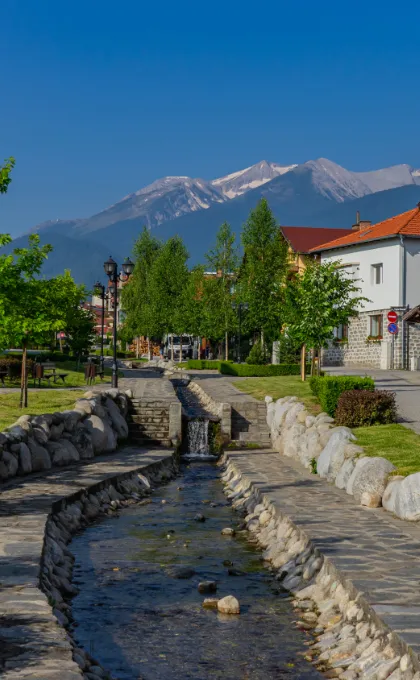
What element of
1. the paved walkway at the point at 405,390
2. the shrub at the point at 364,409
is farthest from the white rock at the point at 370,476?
the shrub at the point at 364,409

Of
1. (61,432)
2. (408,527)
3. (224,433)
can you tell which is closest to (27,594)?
(408,527)

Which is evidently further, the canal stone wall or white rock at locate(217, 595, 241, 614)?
white rock at locate(217, 595, 241, 614)

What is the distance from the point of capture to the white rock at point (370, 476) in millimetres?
12930

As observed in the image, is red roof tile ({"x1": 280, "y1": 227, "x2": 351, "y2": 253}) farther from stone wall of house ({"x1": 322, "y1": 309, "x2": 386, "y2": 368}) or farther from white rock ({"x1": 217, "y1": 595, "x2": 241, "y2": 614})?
white rock ({"x1": 217, "y1": 595, "x2": 241, "y2": 614})

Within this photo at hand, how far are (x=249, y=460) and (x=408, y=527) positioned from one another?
10002mm

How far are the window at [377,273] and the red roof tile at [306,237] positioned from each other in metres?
16.4

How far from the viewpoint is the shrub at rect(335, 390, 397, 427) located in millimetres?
19141

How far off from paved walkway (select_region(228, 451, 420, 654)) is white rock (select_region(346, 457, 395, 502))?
283 millimetres

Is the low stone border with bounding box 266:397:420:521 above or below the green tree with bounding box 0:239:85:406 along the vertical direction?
below

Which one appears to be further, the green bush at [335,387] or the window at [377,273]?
the window at [377,273]

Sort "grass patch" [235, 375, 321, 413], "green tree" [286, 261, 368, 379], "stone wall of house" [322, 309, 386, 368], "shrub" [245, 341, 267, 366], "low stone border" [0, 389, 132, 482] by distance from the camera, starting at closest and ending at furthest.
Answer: "low stone border" [0, 389, 132, 482], "grass patch" [235, 375, 321, 413], "green tree" [286, 261, 368, 379], "stone wall of house" [322, 309, 386, 368], "shrub" [245, 341, 267, 366]

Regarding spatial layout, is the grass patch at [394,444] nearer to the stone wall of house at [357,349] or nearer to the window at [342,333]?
the stone wall of house at [357,349]

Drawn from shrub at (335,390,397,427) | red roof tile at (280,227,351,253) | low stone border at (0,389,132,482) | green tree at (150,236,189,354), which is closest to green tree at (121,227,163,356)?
green tree at (150,236,189,354)

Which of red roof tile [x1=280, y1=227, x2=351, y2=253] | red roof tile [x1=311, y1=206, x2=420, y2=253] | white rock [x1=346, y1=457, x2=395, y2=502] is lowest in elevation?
white rock [x1=346, y1=457, x2=395, y2=502]
